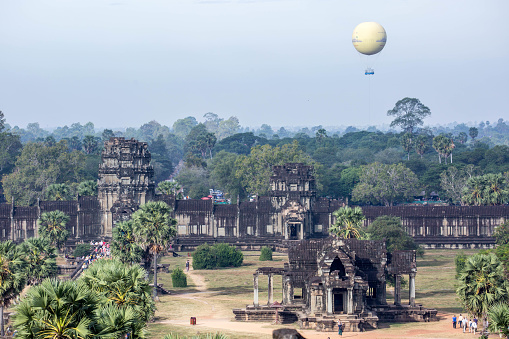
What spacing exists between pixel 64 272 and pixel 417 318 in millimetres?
44603

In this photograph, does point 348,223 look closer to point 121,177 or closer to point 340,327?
point 340,327

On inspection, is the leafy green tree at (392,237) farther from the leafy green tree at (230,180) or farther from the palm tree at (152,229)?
the leafy green tree at (230,180)

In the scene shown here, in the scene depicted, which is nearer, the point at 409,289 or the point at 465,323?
the point at 465,323

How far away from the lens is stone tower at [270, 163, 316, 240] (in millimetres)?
117188

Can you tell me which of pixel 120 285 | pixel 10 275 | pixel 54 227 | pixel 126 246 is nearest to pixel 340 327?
pixel 120 285

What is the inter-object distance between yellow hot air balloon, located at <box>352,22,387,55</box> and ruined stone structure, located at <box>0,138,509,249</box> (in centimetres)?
4902

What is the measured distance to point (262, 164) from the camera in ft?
505

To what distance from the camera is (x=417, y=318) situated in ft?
227

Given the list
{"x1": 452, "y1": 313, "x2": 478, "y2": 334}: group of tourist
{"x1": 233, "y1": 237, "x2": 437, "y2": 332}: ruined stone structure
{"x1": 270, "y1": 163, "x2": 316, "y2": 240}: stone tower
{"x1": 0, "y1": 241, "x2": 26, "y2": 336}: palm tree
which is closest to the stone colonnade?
{"x1": 233, "y1": 237, "x2": 437, "y2": 332}: ruined stone structure

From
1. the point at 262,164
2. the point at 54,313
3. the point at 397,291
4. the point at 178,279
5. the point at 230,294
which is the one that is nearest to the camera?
the point at 54,313

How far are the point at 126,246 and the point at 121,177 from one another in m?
38.6

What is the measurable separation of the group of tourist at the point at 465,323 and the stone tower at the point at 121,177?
5878 centimetres

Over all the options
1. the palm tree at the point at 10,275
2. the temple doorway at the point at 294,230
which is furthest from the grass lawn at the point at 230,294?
the temple doorway at the point at 294,230

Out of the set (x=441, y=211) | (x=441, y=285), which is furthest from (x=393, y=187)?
(x=441, y=285)
